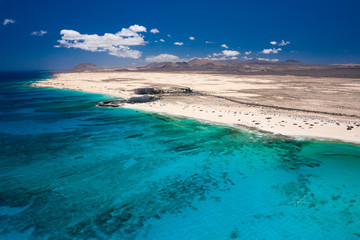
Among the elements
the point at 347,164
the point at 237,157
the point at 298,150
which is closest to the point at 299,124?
the point at 298,150

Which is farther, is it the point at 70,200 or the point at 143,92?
the point at 143,92

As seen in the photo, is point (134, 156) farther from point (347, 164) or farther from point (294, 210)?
point (347, 164)

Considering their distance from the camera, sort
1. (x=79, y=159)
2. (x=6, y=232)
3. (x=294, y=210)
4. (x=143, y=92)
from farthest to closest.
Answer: (x=143, y=92)
(x=79, y=159)
(x=294, y=210)
(x=6, y=232)

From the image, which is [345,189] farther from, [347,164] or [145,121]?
[145,121]

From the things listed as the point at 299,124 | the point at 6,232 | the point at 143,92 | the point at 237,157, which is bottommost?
the point at 6,232

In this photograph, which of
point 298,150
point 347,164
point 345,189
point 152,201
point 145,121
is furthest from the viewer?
point 145,121

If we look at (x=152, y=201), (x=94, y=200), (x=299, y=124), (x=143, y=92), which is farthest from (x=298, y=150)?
(x=143, y=92)

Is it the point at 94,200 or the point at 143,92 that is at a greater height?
the point at 143,92
